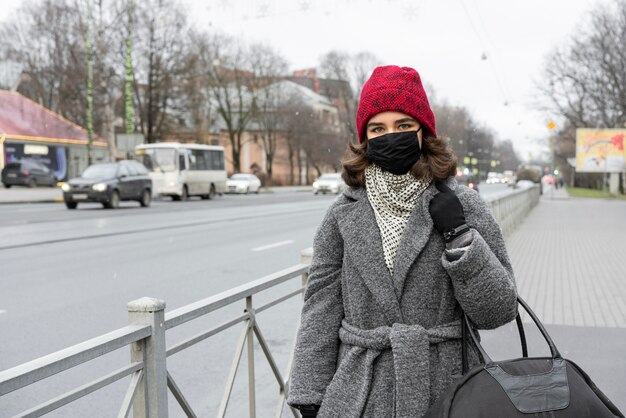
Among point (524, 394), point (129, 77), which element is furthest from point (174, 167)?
point (524, 394)

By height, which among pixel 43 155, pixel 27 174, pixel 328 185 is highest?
pixel 43 155

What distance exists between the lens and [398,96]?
2092 mm

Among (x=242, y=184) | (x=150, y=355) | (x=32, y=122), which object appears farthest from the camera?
(x=242, y=184)

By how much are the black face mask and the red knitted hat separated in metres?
0.07

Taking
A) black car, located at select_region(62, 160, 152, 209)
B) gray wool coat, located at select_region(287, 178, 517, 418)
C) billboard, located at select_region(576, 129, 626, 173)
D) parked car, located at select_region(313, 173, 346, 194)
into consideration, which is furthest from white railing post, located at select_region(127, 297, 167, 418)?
billboard, located at select_region(576, 129, 626, 173)

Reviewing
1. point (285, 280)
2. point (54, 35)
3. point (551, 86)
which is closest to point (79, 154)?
point (54, 35)

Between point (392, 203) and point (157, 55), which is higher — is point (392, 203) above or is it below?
below

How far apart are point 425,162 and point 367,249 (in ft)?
1.02

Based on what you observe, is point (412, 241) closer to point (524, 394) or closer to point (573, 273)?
point (524, 394)

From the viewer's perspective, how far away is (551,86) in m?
56.2

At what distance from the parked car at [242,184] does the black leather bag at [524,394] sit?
→ 46147 millimetres

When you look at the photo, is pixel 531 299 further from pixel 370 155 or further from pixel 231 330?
pixel 370 155

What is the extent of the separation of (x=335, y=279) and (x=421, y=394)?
0.44m

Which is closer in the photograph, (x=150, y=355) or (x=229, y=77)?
(x=150, y=355)
